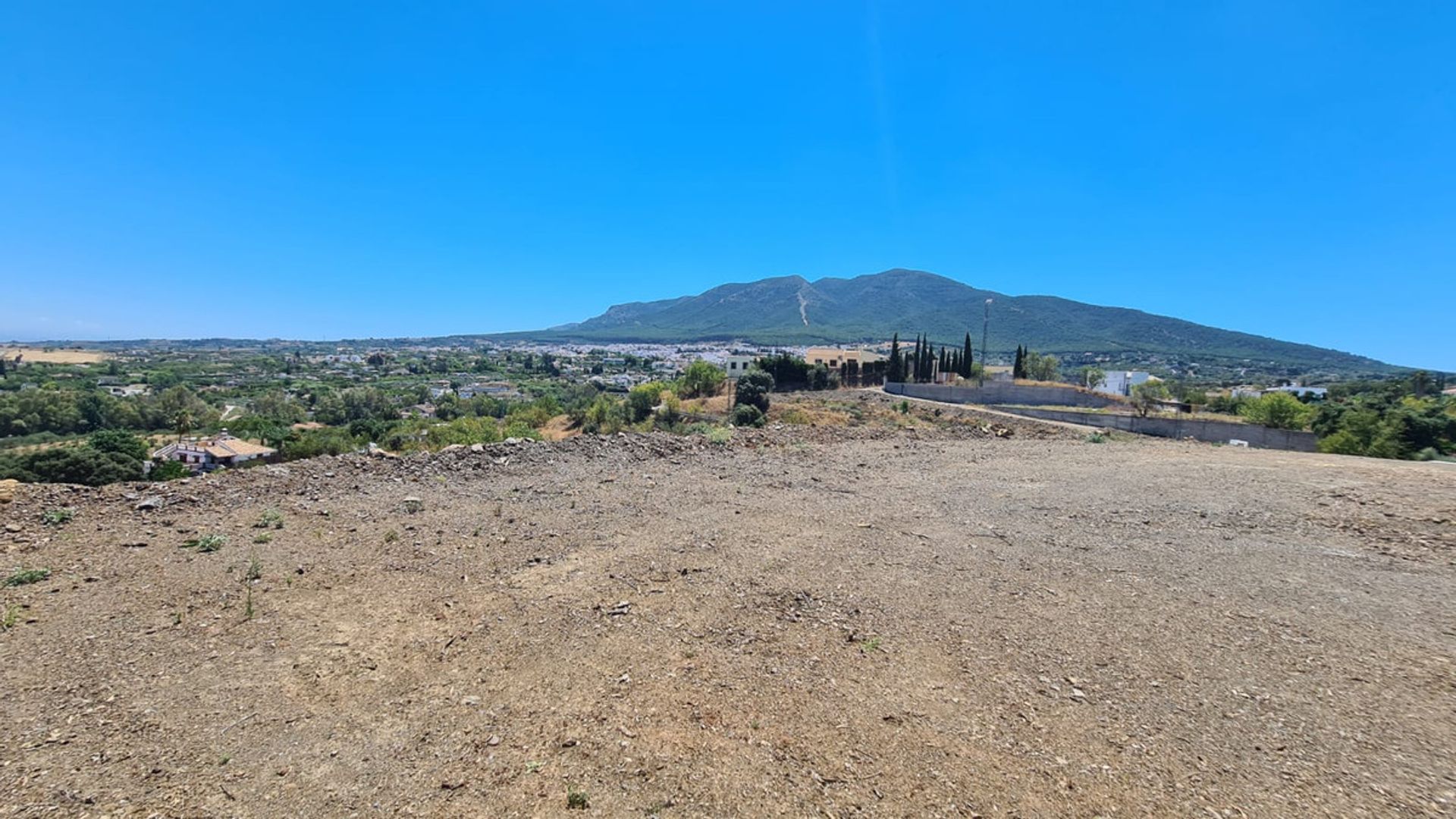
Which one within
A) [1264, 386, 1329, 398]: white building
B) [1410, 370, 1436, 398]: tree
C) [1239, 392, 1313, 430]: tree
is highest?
[1410, 370, 1436, 398]: tree

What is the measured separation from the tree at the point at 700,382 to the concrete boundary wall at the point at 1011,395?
10882 millimetres

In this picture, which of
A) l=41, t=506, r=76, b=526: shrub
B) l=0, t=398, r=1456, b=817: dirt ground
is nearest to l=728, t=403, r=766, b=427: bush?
l=0, t=398, r=1456, b=817: dirt ground

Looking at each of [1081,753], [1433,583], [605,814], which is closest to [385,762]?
[605,814]

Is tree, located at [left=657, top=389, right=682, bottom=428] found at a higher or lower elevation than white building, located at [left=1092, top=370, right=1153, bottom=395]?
lower

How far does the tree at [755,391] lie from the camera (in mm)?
26453

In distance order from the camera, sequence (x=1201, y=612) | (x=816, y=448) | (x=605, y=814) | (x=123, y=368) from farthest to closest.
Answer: (x=123, y=368) → (x=816, y=448) → (x=1201, y=612) → (x=605, y=814)

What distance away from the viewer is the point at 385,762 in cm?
330

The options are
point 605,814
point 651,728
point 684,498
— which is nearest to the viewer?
point 605,814

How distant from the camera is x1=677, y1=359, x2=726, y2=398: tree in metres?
35.3

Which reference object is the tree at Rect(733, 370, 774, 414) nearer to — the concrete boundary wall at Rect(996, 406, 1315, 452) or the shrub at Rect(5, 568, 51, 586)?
the concrete boundary wall at Rect(996, 406, 1315, 452)

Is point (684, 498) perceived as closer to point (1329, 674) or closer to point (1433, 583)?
point (1329, 674)

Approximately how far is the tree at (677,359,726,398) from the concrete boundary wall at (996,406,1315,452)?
20.2 meters

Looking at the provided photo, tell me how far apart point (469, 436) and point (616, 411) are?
9.57 metres

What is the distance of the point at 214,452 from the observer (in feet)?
68.3
